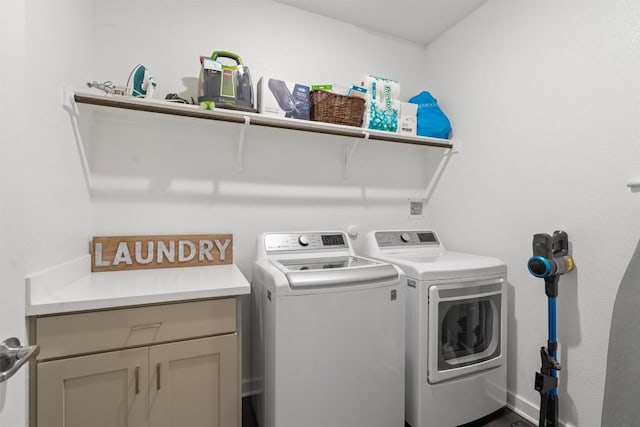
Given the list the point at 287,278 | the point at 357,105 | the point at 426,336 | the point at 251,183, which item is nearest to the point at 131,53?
the point at 251,183

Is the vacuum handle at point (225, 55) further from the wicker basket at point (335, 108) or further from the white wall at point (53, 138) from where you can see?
the white wall at point (53, 138)

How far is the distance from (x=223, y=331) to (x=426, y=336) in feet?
3.43

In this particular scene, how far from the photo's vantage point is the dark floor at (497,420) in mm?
1701

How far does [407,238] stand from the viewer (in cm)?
220

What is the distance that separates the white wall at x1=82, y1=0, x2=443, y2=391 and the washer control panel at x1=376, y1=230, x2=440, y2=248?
24 centimetres

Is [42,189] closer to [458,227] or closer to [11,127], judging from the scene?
[11,127]

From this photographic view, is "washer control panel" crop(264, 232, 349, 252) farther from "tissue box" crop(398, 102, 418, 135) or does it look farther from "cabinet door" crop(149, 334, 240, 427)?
"tissue box" crop(398, 102, 418, 135)

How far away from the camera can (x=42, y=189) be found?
115cm

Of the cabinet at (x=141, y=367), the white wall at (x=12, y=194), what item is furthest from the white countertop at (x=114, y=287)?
the white wall at (x=12, y=194)

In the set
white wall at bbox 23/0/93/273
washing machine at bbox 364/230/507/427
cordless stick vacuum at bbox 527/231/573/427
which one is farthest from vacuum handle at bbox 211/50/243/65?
cordless stick vacuum at bbox 527/231/573/427

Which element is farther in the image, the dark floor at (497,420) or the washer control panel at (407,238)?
the washer control panel at (407,238)

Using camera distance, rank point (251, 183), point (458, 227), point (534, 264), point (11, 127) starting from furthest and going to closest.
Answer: point (458, 227), point (251, 183), point (534, 264), point (11, 127)

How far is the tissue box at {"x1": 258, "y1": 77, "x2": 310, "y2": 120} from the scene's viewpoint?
1780 millimetres

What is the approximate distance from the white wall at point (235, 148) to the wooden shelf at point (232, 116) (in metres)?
0.19
